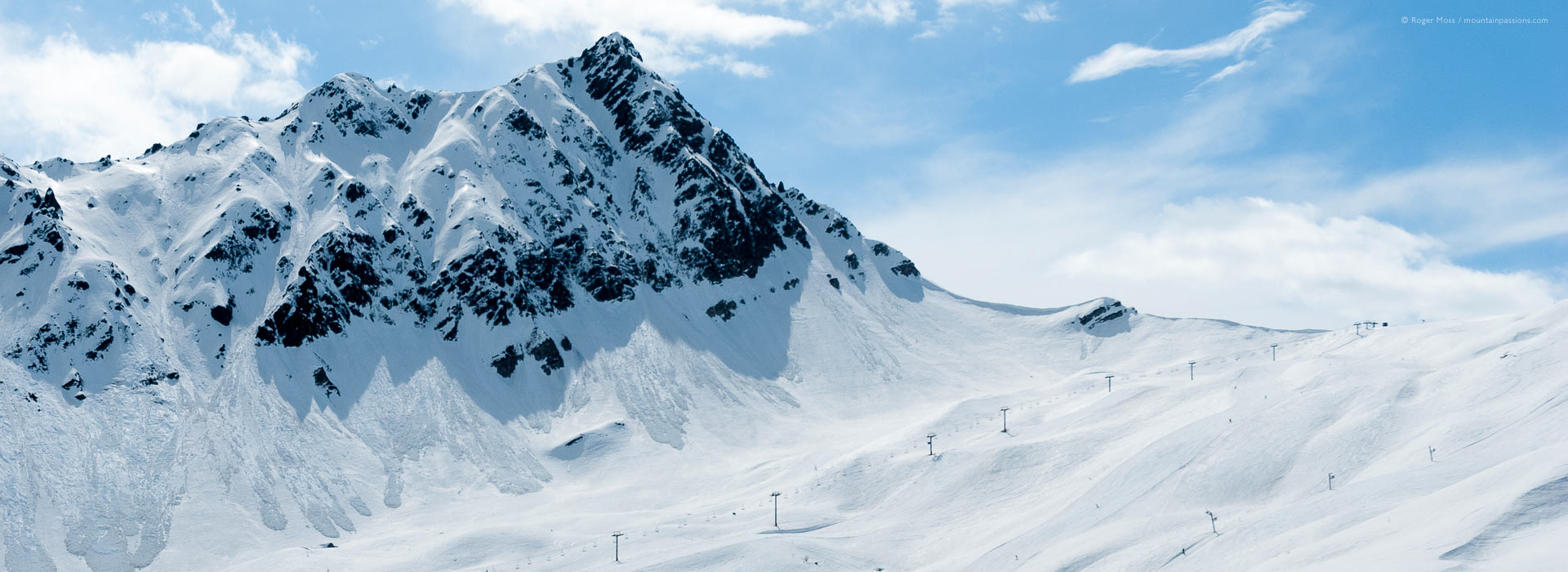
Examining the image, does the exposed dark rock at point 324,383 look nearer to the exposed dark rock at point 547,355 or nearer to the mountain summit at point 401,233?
the mountain summit at point 401,233

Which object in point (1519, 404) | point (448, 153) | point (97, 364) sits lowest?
point (1519, 404)

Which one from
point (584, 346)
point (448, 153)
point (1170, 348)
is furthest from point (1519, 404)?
point (448, 153)

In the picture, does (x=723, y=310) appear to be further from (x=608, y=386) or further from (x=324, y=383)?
(x=324, y=383)

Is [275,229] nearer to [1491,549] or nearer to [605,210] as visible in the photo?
[605,210]

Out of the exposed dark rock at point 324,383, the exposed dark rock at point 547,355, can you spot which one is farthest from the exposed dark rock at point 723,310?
the exposed dark rock at point 324,383

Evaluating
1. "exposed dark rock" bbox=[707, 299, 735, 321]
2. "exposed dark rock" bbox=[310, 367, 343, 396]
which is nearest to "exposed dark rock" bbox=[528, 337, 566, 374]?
"exposed dark rock" bbox=[310, 367, 343, 396]

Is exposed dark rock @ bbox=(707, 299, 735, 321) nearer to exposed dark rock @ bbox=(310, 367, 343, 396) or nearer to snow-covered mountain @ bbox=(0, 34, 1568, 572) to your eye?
snow-covered mountain @ bbox=(0, 34, 1568, 572)

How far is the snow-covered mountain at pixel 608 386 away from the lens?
6825cm

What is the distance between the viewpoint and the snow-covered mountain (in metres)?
68.2

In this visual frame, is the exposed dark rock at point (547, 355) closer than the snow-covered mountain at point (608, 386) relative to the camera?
No

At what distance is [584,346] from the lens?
144750 mm

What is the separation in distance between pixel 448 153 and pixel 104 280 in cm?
5935

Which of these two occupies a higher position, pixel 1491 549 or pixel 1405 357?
pixel 1405 357

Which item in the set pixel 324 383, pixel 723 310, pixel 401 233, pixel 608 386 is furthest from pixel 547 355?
pixel 723 310
